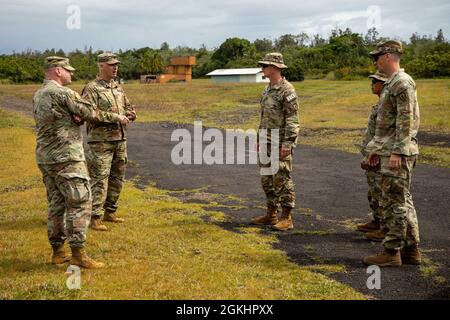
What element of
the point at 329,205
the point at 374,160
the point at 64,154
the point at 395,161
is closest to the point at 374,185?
the point at 374,160

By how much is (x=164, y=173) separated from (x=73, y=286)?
27.0 ft

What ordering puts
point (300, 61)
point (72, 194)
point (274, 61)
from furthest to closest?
point (300, 61), point (274, 61), point (72, 194)

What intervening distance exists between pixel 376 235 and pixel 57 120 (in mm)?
4903

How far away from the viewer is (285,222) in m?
A: 8.27

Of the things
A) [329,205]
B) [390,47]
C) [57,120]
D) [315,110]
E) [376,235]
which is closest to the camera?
[57,120]

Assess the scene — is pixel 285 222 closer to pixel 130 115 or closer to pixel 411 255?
pixel 411 255

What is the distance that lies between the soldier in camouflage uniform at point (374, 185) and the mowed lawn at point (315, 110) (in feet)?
24.5

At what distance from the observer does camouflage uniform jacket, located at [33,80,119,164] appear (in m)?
6.15

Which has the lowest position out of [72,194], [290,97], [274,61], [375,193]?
[375,193]

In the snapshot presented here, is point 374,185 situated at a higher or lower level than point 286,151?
lower

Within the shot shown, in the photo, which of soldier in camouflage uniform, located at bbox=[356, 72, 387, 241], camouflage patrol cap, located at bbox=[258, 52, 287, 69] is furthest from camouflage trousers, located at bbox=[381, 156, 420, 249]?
camouflage patrol cap, located at bbox=[258, 52, 287, 69]

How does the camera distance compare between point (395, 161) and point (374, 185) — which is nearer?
point (395, 161)

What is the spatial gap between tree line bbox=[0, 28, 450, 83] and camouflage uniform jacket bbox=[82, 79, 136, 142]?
40362mm

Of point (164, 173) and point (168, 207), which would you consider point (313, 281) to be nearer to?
point (168, 207)
